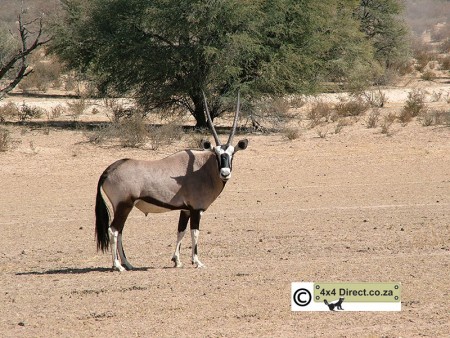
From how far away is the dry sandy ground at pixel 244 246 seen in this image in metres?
8.47

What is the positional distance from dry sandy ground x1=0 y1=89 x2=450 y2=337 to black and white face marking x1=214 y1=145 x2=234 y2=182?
105cm

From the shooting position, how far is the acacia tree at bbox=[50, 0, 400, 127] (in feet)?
87.5

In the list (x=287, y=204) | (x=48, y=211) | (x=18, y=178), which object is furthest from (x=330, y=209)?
(x=18, y=178)

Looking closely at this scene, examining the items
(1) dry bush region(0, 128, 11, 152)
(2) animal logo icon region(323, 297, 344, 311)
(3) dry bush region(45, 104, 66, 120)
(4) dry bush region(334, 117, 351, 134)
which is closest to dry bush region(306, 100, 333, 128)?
(4) dry bush region(334, 117, 351, 134)

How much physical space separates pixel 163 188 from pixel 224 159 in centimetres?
81

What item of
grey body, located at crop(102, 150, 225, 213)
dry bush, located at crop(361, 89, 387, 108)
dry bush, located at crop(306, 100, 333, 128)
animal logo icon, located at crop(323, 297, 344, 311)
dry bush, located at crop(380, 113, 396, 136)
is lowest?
animal logo icon, located at crop(323, 297, 344, 311)

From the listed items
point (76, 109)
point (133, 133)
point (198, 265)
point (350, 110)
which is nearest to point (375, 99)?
point (350, 110)

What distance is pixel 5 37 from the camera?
152 feet

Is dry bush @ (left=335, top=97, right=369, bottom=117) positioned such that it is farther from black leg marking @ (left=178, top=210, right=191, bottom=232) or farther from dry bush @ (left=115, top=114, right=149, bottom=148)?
black leg marking @ (left=178, top=210, right=191, bottom=232)

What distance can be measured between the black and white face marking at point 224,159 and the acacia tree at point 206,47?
15.1m

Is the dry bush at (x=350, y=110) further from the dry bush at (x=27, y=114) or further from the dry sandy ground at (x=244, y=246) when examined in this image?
the dry bush at (x=27, y=114)

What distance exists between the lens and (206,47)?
26.5 metres

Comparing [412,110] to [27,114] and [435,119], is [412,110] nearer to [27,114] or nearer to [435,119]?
[435,119]

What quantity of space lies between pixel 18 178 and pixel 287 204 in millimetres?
6487
